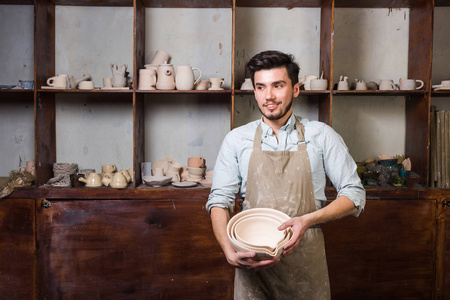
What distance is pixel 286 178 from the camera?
1.80 m

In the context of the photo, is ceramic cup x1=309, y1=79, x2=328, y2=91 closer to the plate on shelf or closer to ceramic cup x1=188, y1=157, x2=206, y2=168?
ceramic cup x1=188, y1=157, x2=206, y2=168

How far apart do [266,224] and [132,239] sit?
1481 millimetres

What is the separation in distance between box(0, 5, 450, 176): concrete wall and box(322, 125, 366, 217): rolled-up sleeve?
5.04 feet

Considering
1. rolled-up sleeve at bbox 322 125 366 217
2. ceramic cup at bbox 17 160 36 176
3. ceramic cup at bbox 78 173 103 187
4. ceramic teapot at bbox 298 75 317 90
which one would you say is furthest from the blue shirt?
ceramic cup at bbox 17 160 36 176

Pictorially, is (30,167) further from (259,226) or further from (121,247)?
(259,226)

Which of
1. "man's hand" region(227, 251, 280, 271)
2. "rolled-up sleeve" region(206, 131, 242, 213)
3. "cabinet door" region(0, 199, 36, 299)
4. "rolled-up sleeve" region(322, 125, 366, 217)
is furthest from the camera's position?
"cabinet door" region(0, 199, 36, 299)

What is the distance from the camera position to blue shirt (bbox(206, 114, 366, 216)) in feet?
5.63

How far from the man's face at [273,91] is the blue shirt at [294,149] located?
0.36 ft

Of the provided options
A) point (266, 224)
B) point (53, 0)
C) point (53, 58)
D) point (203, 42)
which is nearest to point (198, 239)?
point (266, 224)

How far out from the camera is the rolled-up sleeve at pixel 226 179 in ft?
5.82

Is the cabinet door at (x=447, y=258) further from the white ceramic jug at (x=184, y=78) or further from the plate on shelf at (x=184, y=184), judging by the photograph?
the white ceramic jug at (x=184, y=78)

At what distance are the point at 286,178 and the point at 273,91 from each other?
16.2 inches

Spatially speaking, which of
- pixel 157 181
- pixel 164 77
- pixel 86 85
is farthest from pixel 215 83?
pixel 86 85

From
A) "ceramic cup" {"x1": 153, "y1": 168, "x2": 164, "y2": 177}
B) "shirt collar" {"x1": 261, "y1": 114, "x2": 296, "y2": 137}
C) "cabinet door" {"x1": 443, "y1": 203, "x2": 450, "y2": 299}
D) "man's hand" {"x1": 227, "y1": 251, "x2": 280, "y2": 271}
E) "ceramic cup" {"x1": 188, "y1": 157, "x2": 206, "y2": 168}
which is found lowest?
"cabinet door" {"x1": 443, "y1": 203, "x2": 450, "y2": 299}
